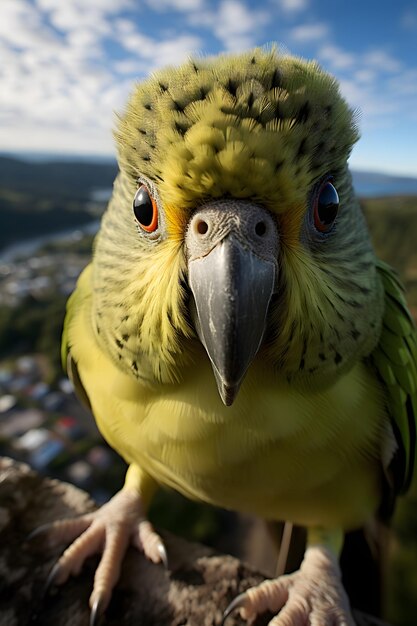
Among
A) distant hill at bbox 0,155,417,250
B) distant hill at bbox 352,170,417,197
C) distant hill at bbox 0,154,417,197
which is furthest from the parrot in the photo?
distant hill at bbox 0,154,417,197

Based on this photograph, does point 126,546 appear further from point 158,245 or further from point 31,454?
point 31,454

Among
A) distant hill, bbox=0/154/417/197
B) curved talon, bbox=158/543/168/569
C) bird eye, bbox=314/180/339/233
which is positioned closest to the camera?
bird eye, bbox=314/180/339/233

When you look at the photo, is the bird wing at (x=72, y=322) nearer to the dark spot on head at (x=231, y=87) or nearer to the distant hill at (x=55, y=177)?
the dark spot on head at (x=231, y=87)

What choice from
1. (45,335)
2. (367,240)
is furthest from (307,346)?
(45,335)

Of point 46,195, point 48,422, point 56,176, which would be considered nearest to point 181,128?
point 48,422

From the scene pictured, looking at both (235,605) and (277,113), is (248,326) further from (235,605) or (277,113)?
(235,605)

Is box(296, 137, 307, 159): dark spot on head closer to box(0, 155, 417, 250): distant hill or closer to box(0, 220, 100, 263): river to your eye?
box(0, 155, 417, 250): distant hill
